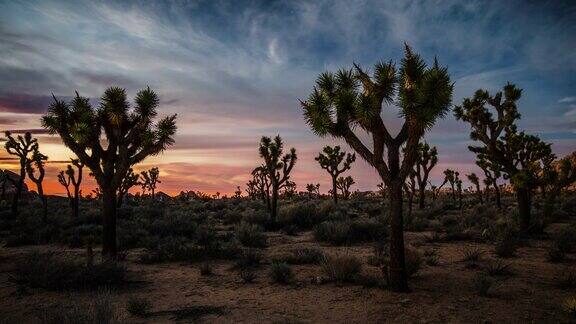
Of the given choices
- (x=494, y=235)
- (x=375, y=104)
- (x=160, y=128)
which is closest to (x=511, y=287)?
(x=375, y=104)

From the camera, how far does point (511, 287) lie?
932 cm

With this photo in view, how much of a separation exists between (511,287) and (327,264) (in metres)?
4.32

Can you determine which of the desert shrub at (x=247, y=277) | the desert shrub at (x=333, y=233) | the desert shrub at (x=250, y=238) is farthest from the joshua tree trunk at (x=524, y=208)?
the desert shrub at (x=247, y=277)

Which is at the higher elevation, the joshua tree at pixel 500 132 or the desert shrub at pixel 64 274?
the joshua tree at pixel 500 132

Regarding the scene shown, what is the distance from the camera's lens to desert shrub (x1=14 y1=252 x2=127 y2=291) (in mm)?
9461

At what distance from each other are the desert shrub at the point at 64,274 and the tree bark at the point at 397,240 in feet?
21.9

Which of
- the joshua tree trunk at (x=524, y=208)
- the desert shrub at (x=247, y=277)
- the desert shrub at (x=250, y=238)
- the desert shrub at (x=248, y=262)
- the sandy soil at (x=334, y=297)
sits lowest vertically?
the sandy soil at (x=334, y=297)

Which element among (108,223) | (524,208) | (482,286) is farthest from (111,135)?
(524,208)

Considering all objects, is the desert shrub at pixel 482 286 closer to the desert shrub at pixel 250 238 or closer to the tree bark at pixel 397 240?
the tree bark at pixel 397 240

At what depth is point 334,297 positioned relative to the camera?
8.88m

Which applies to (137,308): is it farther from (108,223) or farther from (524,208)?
(524,208)

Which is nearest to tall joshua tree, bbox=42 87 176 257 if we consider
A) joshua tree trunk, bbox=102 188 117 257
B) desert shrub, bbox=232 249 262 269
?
joshua tree trunk, bbox=102 188 117 257

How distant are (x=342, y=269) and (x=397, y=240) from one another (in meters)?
1.83

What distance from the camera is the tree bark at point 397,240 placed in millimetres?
8812
